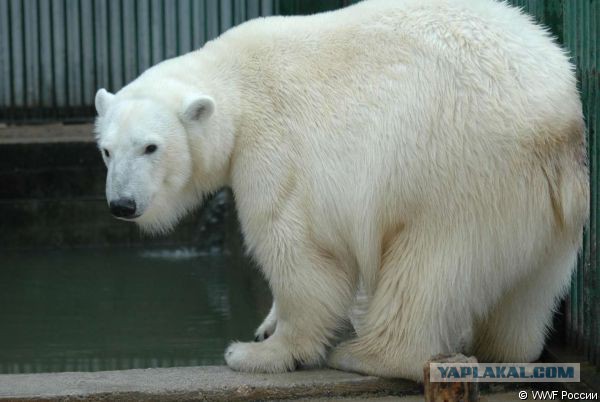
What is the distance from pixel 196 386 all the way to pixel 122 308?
2.78 m

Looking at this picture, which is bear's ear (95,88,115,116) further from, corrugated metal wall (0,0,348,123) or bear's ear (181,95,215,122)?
corrugated metal wall (0,0,348,123)

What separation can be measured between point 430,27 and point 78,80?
589 centimetres

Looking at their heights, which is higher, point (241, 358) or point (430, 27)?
point (430, 27)

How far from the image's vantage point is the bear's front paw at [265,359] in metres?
4.31

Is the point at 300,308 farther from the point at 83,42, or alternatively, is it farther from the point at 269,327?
the point at 83,42

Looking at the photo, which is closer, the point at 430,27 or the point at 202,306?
the point at 430,27

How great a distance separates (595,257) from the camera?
4.18 meters

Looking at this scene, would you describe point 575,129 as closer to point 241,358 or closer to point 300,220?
point 300,220

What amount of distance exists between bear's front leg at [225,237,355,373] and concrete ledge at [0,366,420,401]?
0.20ft

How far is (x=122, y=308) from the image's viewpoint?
6828 millimetres

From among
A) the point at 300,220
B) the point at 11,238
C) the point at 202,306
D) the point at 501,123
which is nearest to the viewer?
the point at 501,123

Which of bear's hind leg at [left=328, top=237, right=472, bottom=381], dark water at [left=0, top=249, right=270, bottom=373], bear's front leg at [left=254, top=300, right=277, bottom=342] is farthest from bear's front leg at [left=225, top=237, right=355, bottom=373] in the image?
dark water at [left=0, top=249, right=270, bottom=373]

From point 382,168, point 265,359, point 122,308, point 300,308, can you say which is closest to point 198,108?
point 382,168

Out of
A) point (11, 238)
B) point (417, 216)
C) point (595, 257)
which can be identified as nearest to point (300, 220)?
point (417, 216)
